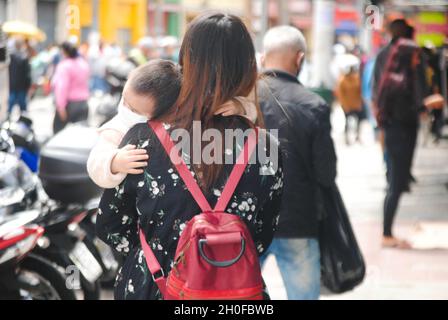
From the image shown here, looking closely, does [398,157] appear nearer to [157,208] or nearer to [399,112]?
[399,112]

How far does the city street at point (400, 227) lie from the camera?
21.9 ft

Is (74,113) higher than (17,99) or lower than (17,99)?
higher

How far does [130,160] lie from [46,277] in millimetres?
2215

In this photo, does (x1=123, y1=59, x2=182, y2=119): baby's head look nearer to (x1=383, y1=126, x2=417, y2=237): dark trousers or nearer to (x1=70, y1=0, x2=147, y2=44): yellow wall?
(x1=383, y1=126, x2=417, y2=237): dark trousers

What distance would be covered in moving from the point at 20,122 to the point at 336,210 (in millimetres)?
2324

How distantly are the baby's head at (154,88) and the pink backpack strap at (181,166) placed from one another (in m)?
0.09

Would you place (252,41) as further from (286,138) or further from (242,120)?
(286,138)

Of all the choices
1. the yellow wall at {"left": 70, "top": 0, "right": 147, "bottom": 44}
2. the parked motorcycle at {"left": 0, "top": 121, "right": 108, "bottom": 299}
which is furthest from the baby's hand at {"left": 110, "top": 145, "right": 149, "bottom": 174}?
the yellow wall at {"left": 70, "top": 0, "right": 147, "bottom": 44}

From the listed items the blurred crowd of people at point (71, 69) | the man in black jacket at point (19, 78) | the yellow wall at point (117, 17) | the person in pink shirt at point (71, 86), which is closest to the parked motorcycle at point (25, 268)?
the blurred crowd of people at point (71, 69)

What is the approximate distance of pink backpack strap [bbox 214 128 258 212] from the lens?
273 centimetres

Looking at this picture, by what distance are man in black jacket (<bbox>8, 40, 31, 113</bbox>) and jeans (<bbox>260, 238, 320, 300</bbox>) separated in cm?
1305

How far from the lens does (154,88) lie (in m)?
2.85

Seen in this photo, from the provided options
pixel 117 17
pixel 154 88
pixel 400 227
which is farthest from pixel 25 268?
pixel 117 17

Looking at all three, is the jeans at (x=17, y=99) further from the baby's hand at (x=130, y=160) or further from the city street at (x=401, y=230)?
the baby's hand at (x=130, y=160)
